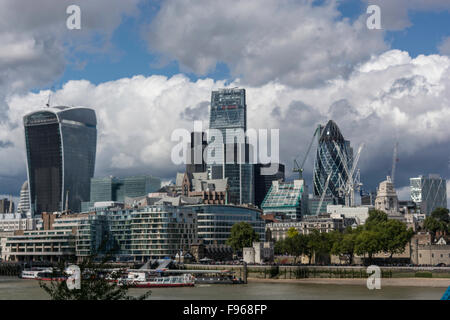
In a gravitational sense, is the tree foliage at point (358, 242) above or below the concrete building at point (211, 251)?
above

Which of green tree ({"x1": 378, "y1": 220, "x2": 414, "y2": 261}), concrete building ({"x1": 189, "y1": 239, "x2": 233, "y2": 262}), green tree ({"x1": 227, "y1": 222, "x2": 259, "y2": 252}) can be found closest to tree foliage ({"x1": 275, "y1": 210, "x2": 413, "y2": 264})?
green tree ({"x1": 378, "y1": 220, "x2": 414, "y2": 261})

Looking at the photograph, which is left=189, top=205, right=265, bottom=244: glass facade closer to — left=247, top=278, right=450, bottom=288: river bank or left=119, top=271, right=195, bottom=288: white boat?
left=119, top=271, right=195, bottom=288: white boat

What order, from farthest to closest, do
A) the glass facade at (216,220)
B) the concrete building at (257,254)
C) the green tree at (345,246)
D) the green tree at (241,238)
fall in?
the glass facade at (216,220), the green tree at (241,238), the concrete building at (257,254), the green tree at (345,246)

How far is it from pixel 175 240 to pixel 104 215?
28.8m

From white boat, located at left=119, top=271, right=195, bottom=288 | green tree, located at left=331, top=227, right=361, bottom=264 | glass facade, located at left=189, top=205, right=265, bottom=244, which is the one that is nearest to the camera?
white boat, located at left=119, top=271, right=195, bottom=288

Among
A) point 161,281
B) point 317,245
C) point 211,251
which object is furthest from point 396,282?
point 211,251

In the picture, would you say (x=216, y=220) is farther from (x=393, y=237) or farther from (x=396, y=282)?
(x=396, y=282)

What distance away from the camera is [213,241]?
179375 mm

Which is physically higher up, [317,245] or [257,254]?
[317,245]

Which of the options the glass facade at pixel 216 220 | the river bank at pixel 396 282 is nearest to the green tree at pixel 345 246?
the river bank at pixel 396 282

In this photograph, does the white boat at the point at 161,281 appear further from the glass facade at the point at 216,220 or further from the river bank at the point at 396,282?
the glass facade at the point at 216,220

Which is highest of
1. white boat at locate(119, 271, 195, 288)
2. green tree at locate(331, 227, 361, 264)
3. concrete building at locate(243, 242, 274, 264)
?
green tree at locate(331, 227, 361, 264)

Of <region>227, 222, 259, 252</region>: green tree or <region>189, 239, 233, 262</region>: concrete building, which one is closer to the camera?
<region>227, 222, 259, 252</region>: green tree

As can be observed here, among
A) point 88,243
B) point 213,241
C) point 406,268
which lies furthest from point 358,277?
point 88,243
